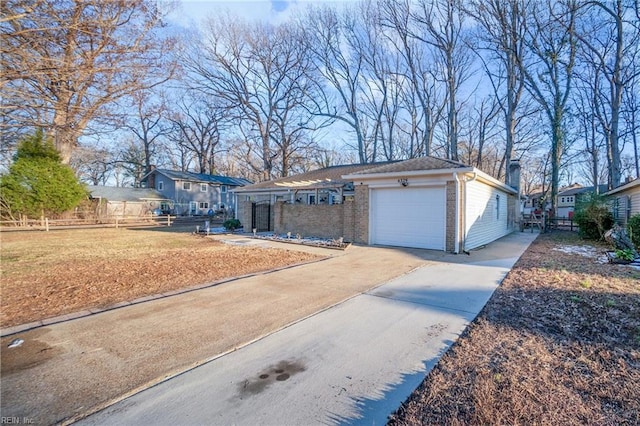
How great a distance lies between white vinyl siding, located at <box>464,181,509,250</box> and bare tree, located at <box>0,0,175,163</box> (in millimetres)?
10392

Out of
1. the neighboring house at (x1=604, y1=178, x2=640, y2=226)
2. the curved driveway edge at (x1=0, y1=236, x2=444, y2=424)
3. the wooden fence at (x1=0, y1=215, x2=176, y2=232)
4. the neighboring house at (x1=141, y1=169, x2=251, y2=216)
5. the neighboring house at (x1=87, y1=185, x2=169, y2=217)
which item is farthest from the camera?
the neighboring house at (x1=141, y1=169, x2=251, y2=216)

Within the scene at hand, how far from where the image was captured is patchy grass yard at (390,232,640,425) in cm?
219

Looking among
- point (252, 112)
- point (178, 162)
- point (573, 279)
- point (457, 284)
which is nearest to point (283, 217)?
point (457, 284)

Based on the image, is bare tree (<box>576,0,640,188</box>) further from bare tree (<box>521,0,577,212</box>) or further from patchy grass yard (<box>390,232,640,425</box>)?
patchy grass yard (<box>390,232,640,425</box>)

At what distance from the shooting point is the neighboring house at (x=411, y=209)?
9.87 metres

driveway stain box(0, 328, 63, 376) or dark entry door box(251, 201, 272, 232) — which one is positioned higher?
dark entry door box(251, 201, 272, 232)

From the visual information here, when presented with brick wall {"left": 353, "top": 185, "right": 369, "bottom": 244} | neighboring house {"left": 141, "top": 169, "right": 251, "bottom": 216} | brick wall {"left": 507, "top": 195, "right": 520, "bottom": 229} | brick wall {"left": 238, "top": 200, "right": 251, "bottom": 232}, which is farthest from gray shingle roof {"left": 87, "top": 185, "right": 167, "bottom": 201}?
brick wall {"left": 507, "top": 195, "right": 520, "bottom": 229}

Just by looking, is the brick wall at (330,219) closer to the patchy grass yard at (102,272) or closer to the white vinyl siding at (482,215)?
the patchy grass yard at (102,272)

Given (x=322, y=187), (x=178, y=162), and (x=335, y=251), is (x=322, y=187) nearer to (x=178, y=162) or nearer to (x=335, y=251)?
(x=335, y=251)

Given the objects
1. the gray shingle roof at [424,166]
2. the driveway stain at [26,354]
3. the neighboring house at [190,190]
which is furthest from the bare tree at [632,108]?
the neighboring house at [190,190]

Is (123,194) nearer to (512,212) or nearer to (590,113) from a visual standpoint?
(512,212)

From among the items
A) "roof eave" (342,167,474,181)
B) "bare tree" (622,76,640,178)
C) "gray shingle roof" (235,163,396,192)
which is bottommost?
"roof eave" (342,167,474,181)

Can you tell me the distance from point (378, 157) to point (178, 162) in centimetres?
2945

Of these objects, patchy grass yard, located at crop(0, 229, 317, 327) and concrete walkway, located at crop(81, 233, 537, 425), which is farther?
patchy grass yard, located at crop(0, 229, 317, 327)
